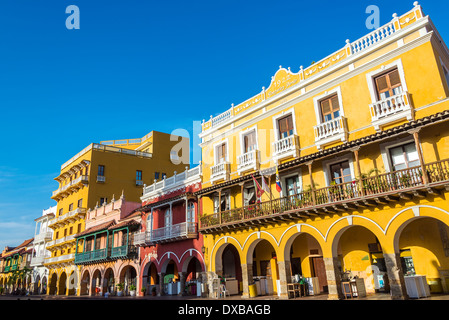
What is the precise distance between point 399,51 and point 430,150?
5.13m

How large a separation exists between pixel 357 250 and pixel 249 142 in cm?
962

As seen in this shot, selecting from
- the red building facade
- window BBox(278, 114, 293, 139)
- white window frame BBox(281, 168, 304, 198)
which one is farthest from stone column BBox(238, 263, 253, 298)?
window BBox(278, 114, 293, 139)

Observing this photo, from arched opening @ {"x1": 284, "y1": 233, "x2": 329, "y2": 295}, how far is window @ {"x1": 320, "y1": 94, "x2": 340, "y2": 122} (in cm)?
701

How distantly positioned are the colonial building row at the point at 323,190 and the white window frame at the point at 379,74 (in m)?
0.06

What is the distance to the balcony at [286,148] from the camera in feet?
64.5

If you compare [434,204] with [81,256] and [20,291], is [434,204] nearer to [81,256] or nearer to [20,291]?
[81,256]

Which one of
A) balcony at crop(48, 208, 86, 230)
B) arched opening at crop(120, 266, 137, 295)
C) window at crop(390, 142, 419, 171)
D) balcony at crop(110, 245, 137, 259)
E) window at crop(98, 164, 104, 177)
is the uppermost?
window at crop(98, 164, 104, 177)

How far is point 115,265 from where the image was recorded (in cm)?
3241

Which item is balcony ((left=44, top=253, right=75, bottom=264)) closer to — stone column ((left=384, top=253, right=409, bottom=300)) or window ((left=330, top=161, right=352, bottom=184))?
window ((left=330, top=161, right=352, bottom=184))

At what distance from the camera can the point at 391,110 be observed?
16000 millimetres

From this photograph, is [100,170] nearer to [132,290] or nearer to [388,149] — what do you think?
[132,290]

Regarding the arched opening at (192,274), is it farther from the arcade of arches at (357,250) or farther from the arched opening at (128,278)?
the arched opening at (128,278)

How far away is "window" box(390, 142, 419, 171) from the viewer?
15139 millimetres

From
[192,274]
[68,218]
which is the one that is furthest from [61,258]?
[192,274]
